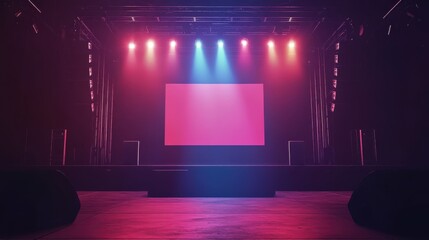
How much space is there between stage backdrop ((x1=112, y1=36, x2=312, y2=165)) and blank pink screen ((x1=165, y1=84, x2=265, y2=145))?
29mm

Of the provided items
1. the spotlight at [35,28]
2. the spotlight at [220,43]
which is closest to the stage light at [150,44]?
the spotlight at [220,43]

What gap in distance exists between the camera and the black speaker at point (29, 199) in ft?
6.25

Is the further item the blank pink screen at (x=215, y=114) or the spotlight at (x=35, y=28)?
the blank pink screen at (x=215, y=114)

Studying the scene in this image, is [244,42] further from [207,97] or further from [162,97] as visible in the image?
[162,97]

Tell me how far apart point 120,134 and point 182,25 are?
3.77 m

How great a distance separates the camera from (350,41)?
24.2 feet

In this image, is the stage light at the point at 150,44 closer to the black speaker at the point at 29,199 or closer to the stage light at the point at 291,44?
the stage light at the point at 291,44

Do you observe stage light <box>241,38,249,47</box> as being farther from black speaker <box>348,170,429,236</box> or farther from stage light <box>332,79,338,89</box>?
black speaker <box>348,170,429,236</box>

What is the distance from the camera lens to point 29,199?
193 centimetres

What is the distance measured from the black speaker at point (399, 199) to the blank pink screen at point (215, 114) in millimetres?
7122

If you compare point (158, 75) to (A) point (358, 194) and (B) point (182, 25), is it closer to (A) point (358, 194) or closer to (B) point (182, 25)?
(B) point (182, 25)

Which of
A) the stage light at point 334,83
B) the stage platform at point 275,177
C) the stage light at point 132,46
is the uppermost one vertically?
the stage light at point 132,46

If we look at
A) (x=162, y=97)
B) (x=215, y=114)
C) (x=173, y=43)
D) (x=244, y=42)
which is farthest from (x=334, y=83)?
(x=162, y=97)

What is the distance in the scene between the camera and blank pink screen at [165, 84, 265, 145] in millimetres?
9195
